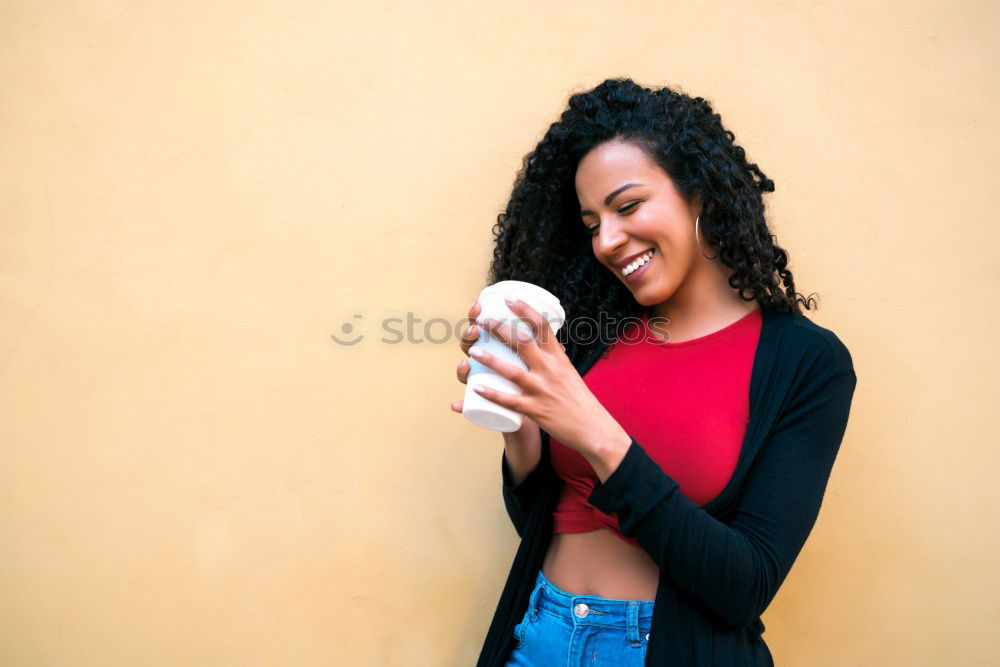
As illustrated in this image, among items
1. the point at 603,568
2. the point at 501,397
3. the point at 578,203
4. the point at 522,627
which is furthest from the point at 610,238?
the point at 522,627

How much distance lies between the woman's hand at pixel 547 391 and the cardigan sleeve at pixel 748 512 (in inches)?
1.9

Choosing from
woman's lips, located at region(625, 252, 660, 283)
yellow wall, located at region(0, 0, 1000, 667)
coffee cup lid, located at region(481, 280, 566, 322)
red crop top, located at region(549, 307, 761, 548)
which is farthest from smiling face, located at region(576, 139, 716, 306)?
yellow wall, located at region(0, 0, 1000, 667)

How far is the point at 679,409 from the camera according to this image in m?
1.06

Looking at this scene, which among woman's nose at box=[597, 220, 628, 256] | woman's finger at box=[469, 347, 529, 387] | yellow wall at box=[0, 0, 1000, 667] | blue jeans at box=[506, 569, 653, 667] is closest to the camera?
woman's finger at box=[469, 347, 529, 387]

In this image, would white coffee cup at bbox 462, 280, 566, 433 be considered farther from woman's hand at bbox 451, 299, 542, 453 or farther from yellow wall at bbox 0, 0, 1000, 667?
yellow wall at bbox 0, 0, 1000, 667

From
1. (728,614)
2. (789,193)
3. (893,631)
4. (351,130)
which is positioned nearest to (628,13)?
(789,193)

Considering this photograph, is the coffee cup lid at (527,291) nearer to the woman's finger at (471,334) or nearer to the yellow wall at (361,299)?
the woman's finger at (471,334)

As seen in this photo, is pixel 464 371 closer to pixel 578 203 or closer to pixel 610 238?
pixel 610 238

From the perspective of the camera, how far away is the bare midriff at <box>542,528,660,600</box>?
103 centimetres

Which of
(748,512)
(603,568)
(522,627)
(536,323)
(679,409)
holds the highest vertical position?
(536,323)

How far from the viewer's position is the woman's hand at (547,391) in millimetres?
893

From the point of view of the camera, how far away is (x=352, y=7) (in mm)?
1386

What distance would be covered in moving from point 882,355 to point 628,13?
829 mm

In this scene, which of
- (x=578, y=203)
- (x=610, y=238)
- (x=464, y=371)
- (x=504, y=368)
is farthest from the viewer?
(x=578, y=203)
